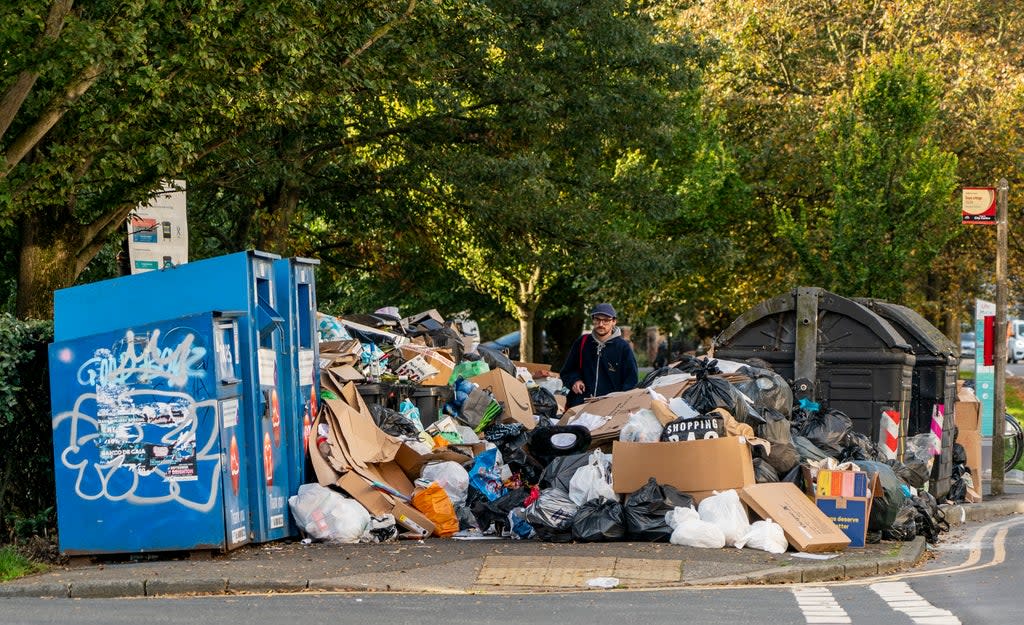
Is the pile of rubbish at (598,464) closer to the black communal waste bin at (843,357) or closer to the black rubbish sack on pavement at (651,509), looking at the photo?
the black rubbish sack on pavement at (651,509)

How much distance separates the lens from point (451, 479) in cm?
1109

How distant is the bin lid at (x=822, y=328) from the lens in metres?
13.9

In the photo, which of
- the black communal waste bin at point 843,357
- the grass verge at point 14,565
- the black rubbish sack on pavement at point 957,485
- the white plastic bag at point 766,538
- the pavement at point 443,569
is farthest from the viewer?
the black rubbish sack on pavement at point 957,485

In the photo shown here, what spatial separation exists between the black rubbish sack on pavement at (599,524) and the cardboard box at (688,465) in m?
0.30

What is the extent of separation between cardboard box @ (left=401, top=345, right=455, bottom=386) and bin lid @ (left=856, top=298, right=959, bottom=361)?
4.68 metres

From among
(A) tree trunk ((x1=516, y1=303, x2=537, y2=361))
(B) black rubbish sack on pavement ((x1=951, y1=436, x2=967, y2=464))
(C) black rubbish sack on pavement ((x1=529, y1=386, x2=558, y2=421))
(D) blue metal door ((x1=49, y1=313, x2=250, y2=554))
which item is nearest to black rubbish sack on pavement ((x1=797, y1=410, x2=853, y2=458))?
(C) black rubbish sack on pavement ((x1=529, y1=386, x2=558, y2=421))

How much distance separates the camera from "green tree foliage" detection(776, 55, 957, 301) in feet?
72.9

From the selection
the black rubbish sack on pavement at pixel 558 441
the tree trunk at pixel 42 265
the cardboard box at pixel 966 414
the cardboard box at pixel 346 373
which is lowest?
the cardboard box at pixel 966 414

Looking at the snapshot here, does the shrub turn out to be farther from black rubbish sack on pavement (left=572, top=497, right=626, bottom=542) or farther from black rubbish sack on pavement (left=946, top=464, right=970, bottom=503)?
black rubbish sack on pavement (left=946, top=464, right=970, bottom=503)

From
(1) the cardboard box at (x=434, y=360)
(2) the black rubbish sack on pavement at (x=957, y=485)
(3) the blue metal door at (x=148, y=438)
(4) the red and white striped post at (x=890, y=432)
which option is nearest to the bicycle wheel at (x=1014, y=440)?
(2) the black rubbish sack on pavement at (x=957, y=485)

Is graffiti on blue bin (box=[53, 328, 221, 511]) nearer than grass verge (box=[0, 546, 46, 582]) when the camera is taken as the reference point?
No

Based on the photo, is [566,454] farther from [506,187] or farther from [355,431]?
[506,187]

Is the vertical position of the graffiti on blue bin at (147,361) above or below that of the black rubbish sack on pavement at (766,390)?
above

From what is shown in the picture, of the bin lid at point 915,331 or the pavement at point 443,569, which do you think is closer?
the pavement at point 443,569
